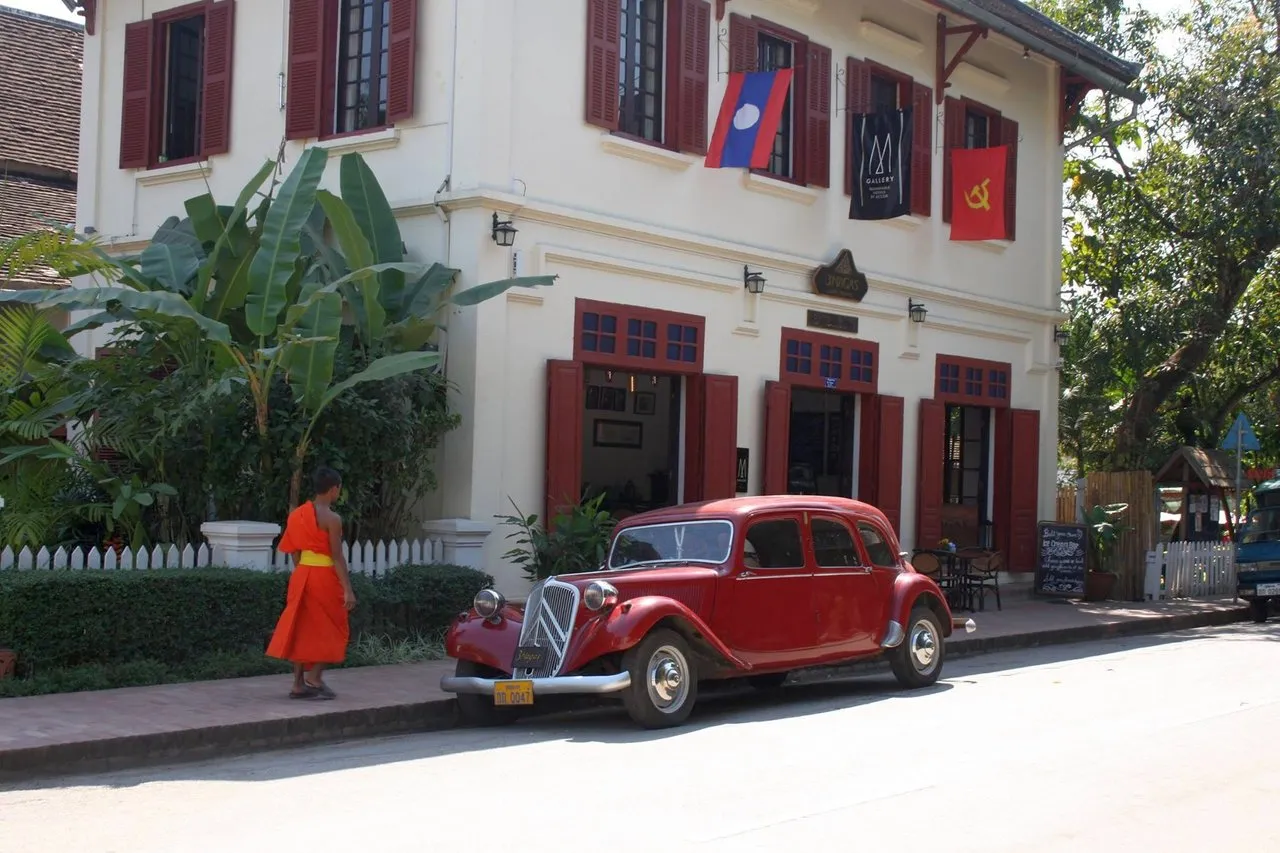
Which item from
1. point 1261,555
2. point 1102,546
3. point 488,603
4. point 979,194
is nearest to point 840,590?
point 488,603

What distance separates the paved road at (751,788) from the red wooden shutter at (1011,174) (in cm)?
1133

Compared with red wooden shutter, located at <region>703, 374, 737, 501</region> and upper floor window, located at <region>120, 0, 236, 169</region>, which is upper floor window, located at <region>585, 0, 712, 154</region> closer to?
red wooden shutter, located at <region>703, 374, 737, 501</region>

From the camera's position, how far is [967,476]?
72.6 feet

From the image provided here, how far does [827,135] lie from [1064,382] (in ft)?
42.2

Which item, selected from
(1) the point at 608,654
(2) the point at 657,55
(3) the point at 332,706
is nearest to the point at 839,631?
Result: (1) the point at 608,654

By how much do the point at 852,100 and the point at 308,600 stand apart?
1137 centimetres

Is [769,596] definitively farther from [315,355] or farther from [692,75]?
[692,75]

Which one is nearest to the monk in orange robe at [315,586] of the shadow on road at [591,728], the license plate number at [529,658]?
the shadow on road at [591,728]

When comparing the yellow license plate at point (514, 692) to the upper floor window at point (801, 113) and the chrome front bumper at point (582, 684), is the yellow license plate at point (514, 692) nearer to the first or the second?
the chrome front bumper at point (582, 684)

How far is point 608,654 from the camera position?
1039 cm

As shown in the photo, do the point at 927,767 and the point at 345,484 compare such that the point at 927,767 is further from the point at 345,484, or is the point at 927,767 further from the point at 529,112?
the point at 529,112

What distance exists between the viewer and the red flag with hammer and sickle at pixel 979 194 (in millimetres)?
20344

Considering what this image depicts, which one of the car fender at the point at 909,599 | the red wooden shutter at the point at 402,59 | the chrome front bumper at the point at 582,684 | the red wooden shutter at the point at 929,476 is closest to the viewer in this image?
the chrome front bumper at the point at 582,684

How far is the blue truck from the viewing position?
20.3 m
